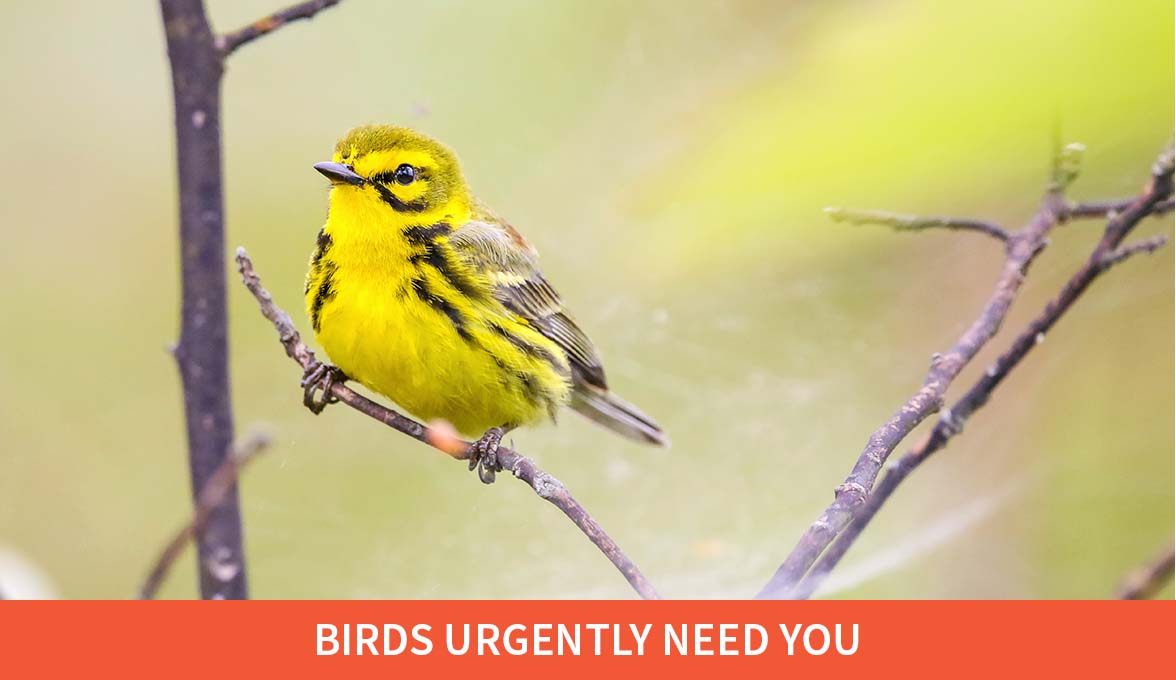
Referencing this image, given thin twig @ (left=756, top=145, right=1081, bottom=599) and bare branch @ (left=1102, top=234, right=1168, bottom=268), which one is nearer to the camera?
thin twig @ (left=756, top=145, right=1081, bottom=599)

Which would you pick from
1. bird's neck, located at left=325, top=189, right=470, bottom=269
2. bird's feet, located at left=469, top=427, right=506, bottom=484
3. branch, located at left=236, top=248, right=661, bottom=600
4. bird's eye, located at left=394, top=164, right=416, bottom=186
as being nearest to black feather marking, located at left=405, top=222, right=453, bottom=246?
bird's neck, located at left=325, top=189, right=470, bottom=269

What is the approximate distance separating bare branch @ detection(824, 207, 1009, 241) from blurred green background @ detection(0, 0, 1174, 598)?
40mm

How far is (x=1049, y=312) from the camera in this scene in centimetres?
152

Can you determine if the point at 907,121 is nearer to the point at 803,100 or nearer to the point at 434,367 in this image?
the point at 803,100

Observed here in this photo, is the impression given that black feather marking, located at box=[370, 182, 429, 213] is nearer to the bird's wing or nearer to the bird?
the bird

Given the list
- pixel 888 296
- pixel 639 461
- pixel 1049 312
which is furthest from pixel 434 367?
pixel 639 461

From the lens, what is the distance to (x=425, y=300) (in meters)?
2.20

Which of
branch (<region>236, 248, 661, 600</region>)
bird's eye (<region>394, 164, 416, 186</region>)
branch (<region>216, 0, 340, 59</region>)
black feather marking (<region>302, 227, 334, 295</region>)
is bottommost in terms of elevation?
branch (<region>236, 248, 661, 600</region>)

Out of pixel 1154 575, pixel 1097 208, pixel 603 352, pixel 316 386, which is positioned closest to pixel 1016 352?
pixel 1097 208

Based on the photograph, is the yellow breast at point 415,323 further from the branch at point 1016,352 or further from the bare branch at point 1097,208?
the bare branch at point 1097,208

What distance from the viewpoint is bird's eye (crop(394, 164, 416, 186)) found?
93.0 inches

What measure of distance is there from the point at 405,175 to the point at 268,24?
2.96 feet

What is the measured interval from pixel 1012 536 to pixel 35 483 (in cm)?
295

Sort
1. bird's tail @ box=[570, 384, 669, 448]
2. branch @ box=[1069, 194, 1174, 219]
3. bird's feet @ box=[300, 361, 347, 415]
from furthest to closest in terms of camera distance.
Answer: bird's tail @ box=[570, 384, 669, 448] → bird's feet @ box=[300, 361, 347, 415] → branch @ box=[1069, 194, 1174, 219]
